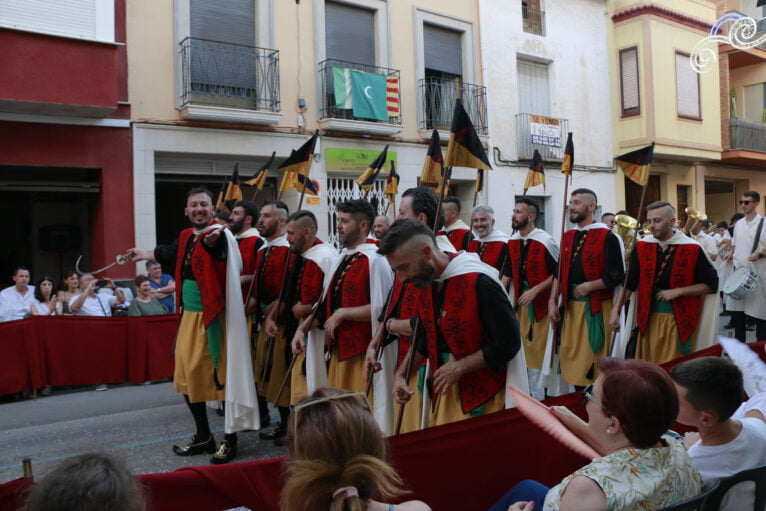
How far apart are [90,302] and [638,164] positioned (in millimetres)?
6720

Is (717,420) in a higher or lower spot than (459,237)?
lower

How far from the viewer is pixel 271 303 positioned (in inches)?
232

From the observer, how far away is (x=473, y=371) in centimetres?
343

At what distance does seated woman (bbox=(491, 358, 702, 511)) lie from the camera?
6.67 ft

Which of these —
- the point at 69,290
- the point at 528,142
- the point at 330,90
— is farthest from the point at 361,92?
the point at 69,290

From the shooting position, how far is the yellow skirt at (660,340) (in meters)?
5.84

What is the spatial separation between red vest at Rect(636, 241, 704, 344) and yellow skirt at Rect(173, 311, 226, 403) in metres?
3.69

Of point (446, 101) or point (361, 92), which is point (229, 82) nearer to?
point (361, 92)

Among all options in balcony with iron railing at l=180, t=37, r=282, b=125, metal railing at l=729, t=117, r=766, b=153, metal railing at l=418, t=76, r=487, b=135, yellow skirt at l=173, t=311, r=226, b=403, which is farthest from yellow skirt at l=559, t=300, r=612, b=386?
metal railing at l=729, t=117, r=766, b=153

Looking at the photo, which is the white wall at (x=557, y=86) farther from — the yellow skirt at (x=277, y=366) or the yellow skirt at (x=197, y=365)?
the yellow skirt at (x=197, y=365)

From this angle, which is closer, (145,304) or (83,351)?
(83,351)

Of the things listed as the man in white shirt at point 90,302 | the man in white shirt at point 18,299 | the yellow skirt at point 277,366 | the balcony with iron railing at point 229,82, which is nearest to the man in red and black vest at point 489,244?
the yellow skirt at point 277,366

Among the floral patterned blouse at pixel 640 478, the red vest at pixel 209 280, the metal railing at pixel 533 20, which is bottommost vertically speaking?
the floral patterned blouse at pixel 640 478

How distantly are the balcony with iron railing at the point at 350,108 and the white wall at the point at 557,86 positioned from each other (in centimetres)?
297
